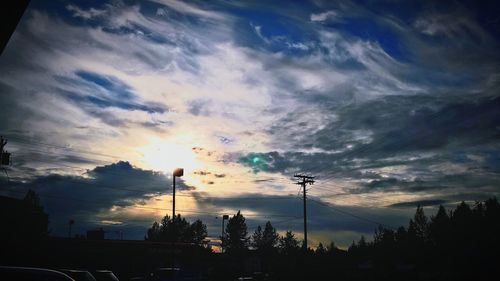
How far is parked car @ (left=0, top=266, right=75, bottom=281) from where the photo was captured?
7.18 metres

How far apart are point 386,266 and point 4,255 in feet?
176

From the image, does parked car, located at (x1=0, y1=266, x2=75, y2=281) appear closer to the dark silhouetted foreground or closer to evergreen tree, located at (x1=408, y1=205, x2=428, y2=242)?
the dark silhouetted foreground

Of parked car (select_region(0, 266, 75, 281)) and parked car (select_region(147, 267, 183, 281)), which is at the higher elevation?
parked car (select_region(0, 266, 75, 281))

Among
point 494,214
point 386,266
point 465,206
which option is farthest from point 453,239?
point 386,266

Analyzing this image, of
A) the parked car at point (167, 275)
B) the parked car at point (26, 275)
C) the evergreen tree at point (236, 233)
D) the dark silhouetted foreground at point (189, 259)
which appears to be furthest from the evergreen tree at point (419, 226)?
the parked car at point (26, 275)

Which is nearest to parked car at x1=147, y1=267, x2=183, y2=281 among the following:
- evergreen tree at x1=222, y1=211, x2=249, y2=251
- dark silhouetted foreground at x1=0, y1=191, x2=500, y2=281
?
dark silhouetted foreground at x1=0, y1=191, x2=500, y2=281

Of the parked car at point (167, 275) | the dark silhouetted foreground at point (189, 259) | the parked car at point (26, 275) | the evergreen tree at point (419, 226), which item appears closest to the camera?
the parked car at point (26, 275)

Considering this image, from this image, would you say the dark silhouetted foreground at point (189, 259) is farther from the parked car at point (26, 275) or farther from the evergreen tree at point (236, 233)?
the evergreen tree at point (236, 233)

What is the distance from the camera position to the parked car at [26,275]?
7.18 metres

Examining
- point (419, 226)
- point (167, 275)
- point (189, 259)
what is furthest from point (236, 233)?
Result: point (167, 275)

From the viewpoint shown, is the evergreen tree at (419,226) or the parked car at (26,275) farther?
the evergreen tree at (419,226)

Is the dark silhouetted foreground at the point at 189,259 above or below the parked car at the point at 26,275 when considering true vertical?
below

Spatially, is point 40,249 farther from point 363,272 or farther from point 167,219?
point 167,219

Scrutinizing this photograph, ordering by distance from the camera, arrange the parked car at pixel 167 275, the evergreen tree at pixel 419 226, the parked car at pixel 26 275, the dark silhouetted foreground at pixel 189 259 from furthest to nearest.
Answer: the evergreen tree at pixel 419 226 → the dark silhouetted foreground at pixel 189 259 → the parked car at pixel 167 275 → the parked car at pixel 26 275
